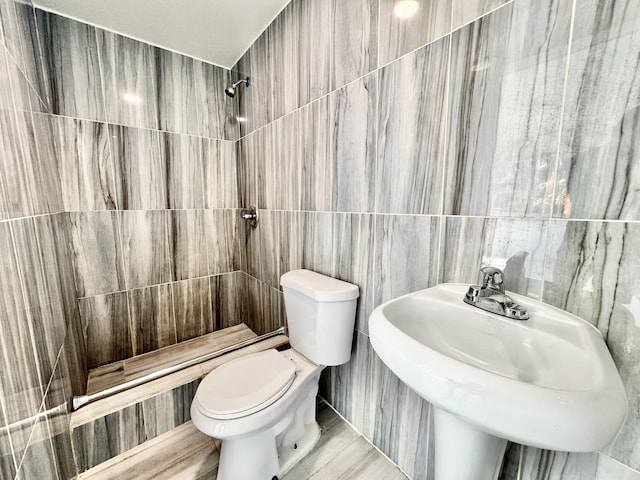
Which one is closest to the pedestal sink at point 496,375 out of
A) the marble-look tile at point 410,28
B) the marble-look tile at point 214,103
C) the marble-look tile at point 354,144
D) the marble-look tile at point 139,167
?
the marble-look tile at point 354,144

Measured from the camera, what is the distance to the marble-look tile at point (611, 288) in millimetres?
535

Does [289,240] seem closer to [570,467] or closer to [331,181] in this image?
[331,181]

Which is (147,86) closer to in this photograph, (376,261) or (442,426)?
(376,261)

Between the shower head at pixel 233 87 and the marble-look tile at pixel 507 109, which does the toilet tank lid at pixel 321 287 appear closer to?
A: the marble-look tile at pixel 507 109

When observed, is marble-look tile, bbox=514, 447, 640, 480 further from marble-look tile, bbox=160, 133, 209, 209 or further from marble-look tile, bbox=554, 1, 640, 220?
marble-look tile, bbox=160, 133, 209, 209

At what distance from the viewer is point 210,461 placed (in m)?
1.14

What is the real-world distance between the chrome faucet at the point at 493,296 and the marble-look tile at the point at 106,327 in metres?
2.07

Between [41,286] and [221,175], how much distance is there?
1.43 meters

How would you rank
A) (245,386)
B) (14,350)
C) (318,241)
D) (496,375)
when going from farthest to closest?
(318,241) < (245,386) < (14,350) < (496,375)

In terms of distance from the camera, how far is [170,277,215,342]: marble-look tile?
191 cm

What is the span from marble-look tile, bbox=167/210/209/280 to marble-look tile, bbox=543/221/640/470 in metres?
2.06

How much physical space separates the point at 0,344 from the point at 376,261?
3.45 ft

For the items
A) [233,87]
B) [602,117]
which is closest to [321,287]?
[602,117]

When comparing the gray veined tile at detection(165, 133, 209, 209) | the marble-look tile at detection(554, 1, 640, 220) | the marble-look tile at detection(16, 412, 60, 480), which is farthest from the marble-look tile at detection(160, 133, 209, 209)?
the marble-look tile at detection(554, 1, 640, 220)
